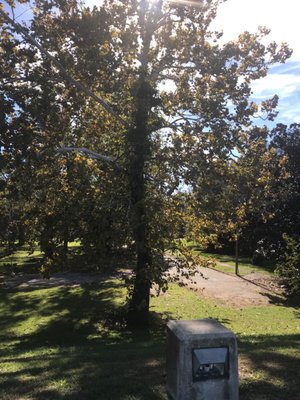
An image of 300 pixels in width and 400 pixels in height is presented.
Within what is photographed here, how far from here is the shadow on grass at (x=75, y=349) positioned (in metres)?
4.80

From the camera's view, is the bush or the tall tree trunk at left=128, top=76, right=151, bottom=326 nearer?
the tall tree trunk at left=128, top=76, right=151, bottom=326

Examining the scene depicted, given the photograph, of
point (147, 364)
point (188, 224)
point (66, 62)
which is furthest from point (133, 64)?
point (147, 364)

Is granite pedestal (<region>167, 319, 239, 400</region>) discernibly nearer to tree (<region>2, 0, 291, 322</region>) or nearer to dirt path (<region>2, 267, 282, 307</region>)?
tree (<region>2, 0, 291, 322</region>)

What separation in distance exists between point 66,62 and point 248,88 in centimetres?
529

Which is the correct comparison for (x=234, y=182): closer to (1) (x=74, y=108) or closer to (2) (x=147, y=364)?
(1) (x=74, y=108)

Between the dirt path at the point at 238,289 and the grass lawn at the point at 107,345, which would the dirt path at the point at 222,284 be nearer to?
the dirt path at the point at 238,289

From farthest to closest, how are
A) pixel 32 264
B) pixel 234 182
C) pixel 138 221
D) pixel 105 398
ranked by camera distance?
pixel 32 264 → pixel 234 182 → pixel 138 221 → pixel 105 398

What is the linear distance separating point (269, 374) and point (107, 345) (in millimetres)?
5257

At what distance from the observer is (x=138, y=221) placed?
11250 millimetres

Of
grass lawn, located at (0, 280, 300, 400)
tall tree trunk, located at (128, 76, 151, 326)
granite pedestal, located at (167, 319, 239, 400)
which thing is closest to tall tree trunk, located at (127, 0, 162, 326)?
tall tree trunk, located at (128, 76, 151, 326)

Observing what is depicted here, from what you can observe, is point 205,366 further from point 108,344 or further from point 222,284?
point 222,284

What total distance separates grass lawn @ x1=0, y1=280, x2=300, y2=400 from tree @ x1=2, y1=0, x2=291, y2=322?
76.7 inches

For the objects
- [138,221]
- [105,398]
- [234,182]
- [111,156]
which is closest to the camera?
[105,398]

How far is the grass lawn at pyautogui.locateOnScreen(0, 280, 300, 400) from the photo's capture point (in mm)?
4773
